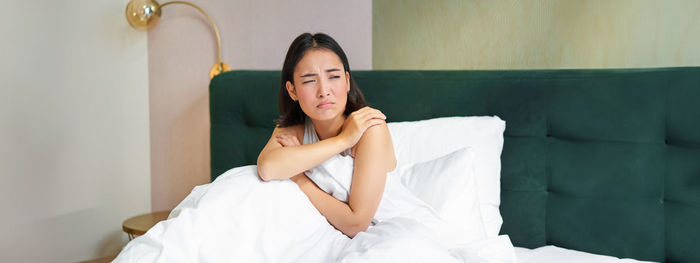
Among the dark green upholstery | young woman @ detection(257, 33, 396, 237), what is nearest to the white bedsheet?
the dark green upholstery

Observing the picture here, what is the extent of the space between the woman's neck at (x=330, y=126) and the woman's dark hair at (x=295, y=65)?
→ 42 millimetres

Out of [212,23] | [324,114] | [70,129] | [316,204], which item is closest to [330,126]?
[324,114]

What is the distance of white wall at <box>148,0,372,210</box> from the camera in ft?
8.39

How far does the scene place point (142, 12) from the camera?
2812 millimetres

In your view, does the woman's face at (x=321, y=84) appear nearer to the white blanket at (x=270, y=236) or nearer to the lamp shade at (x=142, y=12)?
the white blanket at (x=270, y=236)

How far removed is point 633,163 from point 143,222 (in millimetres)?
2028

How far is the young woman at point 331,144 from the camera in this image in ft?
5.38

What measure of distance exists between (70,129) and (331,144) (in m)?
1.67

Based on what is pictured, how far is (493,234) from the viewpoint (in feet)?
6.20

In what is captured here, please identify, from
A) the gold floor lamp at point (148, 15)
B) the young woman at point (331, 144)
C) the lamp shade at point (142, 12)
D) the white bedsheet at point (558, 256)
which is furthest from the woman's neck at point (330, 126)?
the lamp shade at point (142, 12)

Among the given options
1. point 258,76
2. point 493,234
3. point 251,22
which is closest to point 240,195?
point 493,234

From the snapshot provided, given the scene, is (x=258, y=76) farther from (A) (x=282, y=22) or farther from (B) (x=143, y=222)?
(B) (x=143, y=222)

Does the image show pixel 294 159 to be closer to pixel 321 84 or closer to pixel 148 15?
pixel 321 84

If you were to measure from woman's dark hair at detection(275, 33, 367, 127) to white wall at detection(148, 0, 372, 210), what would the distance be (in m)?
0.66
